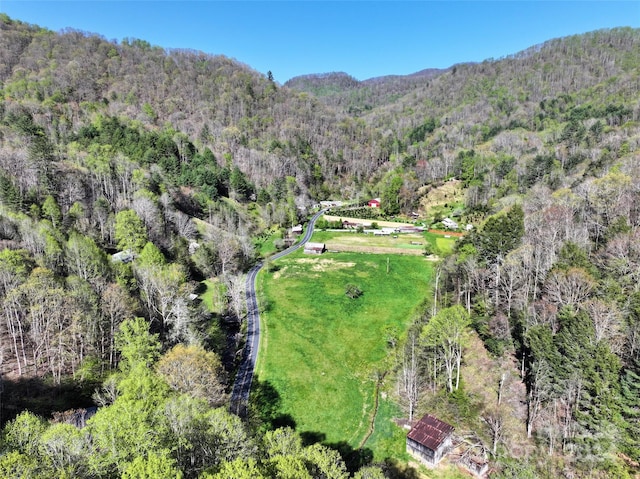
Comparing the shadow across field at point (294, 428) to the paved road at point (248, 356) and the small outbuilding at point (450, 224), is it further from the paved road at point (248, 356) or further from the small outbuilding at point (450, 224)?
the small outbuilding at point (450, 224)

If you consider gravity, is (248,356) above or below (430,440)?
above

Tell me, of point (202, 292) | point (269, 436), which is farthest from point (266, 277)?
point (269, 436)

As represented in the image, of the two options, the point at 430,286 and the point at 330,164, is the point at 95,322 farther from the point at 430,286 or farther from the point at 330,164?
the point at 330,164

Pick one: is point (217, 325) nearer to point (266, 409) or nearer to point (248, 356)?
point (248, 356)

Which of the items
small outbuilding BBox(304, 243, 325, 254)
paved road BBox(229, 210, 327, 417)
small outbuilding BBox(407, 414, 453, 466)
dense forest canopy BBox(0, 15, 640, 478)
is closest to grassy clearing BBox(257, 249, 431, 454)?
paved road BBox(229, 210, 327, 417)

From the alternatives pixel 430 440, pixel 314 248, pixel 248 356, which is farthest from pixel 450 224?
pixel 430 440

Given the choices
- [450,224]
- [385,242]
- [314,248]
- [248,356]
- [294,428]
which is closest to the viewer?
[294,428]

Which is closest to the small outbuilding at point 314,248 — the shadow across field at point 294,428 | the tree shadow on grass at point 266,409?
the shadow across field at point 294,428
